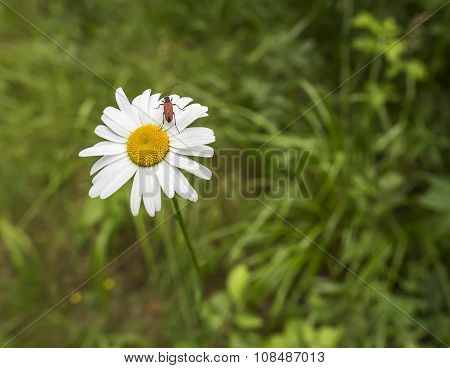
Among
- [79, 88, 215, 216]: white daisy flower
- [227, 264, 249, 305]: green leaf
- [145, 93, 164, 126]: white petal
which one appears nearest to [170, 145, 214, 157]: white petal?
[79, 88, 215, 216]: white daisy flower

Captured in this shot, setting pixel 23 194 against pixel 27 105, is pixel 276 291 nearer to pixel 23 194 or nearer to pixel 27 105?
pixel 23 194

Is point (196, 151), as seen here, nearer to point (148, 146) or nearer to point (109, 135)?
point (148, 146)

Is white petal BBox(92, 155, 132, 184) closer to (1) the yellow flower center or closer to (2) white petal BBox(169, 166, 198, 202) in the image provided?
(1) the yellow flower center

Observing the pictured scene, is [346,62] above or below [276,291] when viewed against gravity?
above

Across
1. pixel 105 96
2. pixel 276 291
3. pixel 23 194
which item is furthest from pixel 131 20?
pixel 276 291

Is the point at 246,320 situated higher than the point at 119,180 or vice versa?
the point at 119,180

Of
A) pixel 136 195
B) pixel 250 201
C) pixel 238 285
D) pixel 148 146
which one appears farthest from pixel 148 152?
pixel 250 201

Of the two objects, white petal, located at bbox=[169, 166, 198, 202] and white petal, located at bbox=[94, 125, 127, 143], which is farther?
white petal, located at bbox=[94, 125, 127, 143]
